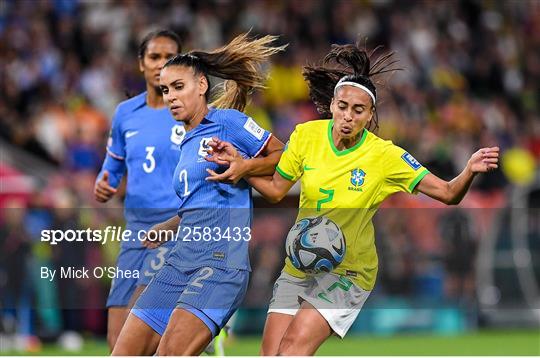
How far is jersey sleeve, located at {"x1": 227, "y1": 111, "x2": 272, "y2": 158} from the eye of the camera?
26.0 ft

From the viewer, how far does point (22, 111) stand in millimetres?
17422

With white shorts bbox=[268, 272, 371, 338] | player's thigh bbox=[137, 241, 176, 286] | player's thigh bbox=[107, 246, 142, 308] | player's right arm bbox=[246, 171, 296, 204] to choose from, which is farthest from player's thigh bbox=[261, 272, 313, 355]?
player's thigh bbox=[107, 246, 142, 308]

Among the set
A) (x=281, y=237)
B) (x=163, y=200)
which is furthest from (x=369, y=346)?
(x=163, y=200)

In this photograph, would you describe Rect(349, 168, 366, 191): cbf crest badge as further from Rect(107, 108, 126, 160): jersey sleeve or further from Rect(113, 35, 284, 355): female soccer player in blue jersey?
Rect(107, 108, 126, 160): jersey sleeve

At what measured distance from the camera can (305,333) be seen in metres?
7.64

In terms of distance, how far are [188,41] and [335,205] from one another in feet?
39.1

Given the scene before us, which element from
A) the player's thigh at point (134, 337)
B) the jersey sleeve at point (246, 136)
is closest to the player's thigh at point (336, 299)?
the jersey sleeve at point (246, 136)

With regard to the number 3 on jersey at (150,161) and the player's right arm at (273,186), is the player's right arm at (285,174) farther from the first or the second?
the number 3 on jersey at (150,161)

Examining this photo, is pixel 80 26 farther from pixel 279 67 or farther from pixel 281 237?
pixel 281 237

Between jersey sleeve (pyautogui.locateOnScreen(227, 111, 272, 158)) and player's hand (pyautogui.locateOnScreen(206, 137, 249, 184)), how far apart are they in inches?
8.5

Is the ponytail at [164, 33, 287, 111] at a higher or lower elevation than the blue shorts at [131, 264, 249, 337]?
higher

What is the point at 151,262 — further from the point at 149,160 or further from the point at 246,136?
the point at 246,136

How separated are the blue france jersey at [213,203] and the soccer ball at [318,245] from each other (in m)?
0.33

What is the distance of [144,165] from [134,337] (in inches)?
72.3
